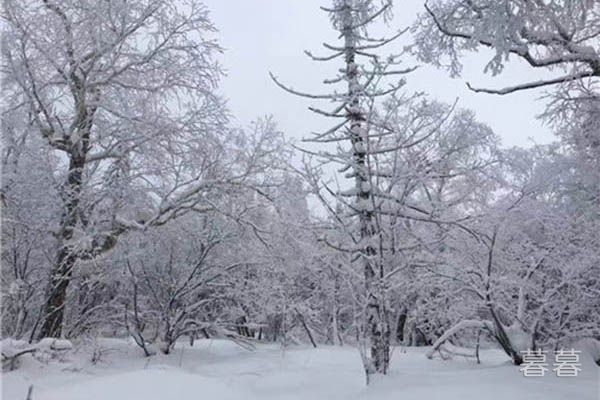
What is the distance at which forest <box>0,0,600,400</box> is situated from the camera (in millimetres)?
6293

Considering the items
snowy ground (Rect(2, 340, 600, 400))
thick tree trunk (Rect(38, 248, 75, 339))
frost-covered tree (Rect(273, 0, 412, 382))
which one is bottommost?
snowy ground (Rect(2, 340, 600, 400))

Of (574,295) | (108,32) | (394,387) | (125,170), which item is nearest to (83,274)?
(125,170)

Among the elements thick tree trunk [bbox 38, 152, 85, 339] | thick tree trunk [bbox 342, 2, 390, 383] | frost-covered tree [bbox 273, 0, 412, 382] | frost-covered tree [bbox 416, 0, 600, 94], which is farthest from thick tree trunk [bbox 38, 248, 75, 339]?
frost-covered tree [bbox 416, 0, 600, 94]

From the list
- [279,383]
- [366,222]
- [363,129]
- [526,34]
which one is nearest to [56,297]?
[279,383]

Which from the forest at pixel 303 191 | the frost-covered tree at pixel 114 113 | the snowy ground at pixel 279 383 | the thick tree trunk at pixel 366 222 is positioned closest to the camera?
the snowy ground at pixel 279 383

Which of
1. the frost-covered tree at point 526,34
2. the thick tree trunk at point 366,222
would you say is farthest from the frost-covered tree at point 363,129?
the frost-covered tree at point 526,34

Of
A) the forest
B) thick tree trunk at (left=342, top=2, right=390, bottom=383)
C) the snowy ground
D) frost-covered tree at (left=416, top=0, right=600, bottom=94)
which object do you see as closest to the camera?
frost-covered tree at (left=416, top=0, right=600, bottom=94)

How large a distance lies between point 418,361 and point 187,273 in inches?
239

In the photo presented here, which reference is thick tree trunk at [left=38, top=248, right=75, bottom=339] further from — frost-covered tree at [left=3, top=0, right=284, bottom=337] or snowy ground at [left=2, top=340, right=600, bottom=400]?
snowy ground at [left=2, top=340, right=600, bottom=400]

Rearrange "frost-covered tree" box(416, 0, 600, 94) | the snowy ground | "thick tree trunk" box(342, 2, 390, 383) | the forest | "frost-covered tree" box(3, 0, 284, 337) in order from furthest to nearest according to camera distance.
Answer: "frost-covered tree" box(3, 0, 284, 337), "thick tree trunk" box(342, 2, 390, 383), the forest, the snowy ground, "frost-covered tree" box(416, 0, 600, 94)

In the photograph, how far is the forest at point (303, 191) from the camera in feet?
20.6

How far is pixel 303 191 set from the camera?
7.69m

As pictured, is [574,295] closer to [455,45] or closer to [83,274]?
[455,45]

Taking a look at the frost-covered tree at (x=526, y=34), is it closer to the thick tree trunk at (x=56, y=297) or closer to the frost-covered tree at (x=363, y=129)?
the frost-covered tree at (x=363, y=129)
